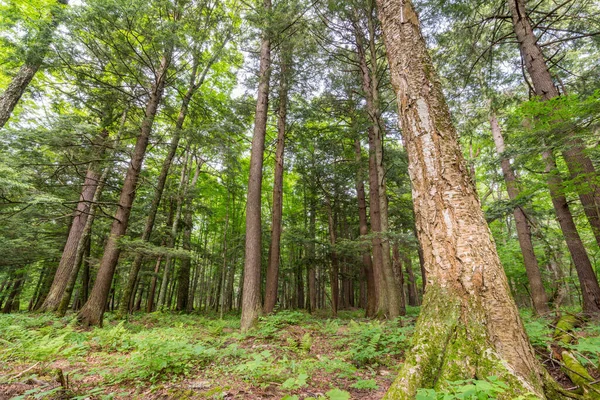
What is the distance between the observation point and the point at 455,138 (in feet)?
8.96

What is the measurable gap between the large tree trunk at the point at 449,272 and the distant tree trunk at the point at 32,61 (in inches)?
349

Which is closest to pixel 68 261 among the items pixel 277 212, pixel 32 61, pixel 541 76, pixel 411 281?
pixel 32 61

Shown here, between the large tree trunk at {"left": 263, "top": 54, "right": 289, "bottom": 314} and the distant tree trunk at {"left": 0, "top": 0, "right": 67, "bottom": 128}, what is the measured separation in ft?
22.3

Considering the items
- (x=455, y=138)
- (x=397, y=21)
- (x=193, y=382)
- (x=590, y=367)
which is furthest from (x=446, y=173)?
(x=193, y=382)

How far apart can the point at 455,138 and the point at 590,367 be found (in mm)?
3071

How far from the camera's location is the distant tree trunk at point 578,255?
6.20 m

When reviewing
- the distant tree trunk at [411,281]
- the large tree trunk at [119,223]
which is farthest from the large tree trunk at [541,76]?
the distant tree trunk at [411,281]

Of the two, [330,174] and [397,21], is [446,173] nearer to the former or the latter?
[397,21]

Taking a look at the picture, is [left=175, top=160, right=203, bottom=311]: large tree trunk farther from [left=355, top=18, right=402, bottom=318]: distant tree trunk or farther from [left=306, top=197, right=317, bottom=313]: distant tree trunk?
[left=355, top=18, right=402, bottom=318]: distant tree trunk

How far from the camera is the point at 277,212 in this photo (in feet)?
36.0

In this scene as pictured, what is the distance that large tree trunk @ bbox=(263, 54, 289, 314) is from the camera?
963 cm

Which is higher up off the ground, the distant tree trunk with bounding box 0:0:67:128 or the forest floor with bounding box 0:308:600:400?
the distant tree trunk with bounding box 0:0:67:128

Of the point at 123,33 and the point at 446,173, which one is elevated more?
the point at 123,33

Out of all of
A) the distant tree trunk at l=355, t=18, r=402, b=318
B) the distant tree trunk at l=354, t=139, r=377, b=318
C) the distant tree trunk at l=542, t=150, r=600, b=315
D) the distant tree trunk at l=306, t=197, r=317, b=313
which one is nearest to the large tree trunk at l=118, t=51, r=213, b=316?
the distant tree trunk at l=355, t=18, r=402, b=318
